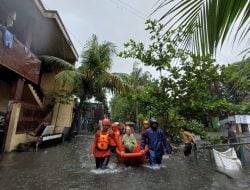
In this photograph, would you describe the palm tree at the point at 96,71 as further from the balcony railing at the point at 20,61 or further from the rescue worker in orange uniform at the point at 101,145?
the rescue worker in orange uniform at the point at 101,145

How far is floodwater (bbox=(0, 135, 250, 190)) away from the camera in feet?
19.1

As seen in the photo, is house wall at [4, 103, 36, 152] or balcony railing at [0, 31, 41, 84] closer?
balcony railing at [0, 31, 41, 84]

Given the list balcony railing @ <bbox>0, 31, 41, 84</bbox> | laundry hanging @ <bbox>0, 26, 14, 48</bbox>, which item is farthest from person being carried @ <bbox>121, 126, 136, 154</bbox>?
laundry hanging @ <bbox>0, 26, 14, 48</bbox>

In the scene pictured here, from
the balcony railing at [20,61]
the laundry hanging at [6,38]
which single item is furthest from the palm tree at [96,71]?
the laundry hanging at [6,38]

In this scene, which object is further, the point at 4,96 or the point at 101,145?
the point at 4,96

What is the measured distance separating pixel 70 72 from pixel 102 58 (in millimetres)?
2457

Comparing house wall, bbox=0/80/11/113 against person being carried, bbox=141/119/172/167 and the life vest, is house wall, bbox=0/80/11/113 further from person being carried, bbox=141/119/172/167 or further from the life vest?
person being carried, bbox=141/119/172/167

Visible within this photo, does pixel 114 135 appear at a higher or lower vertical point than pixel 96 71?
lower

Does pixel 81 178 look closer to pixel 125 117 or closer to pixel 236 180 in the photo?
pixel 236 180

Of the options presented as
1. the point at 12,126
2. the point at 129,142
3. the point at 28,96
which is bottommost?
the point at 129,142

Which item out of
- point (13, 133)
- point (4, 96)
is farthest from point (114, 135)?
point (4, 96)

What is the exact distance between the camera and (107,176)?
683cm

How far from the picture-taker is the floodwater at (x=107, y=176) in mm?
5832

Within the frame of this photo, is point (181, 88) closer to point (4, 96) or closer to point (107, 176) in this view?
point (107, 176)
